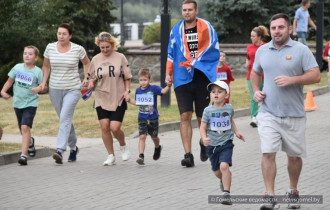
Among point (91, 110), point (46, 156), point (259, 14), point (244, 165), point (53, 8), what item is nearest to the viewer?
point (244, 165)

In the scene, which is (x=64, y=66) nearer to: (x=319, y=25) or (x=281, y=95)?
(x=281, y=95)

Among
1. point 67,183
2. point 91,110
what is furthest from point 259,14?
point 67,183

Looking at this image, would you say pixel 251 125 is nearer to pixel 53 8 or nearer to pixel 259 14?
pixel 53 8

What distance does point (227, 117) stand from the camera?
9094 mm

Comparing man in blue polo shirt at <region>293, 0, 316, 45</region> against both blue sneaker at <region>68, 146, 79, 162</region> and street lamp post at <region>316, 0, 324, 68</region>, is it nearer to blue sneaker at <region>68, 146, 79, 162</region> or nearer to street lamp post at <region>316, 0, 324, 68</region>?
street lamp post at <region>316, 0, 324, 68</region>

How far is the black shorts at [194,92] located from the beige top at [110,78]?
76 cm

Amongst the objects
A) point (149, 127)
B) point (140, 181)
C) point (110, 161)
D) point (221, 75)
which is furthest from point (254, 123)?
point (140, 181)

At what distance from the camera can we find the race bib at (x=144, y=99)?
1188cm

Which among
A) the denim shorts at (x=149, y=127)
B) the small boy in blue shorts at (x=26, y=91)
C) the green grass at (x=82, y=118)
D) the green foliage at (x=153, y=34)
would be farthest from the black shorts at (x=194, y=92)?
the green foliage at (x=153, y=34)

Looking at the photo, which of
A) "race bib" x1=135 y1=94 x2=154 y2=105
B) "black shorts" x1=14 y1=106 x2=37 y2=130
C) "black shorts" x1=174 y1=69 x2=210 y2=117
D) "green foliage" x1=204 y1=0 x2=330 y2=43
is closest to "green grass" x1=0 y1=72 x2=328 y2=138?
"black shorts" x1=14 y1=106 x2=37 y2=130

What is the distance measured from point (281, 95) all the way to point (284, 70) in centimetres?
24

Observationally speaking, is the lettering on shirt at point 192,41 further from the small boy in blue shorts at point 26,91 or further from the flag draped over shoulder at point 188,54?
the small boy in blue shorts at point 26,91

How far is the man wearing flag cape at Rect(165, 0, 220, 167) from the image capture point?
1159 cm

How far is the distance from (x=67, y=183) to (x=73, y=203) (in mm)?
1377
